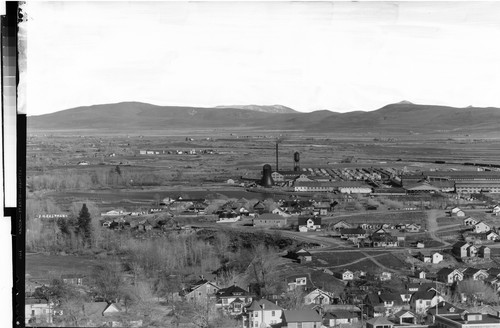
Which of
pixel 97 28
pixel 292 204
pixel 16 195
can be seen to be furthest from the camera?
pixel 292 204

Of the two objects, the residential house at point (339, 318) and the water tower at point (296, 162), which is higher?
the water tower at point (296, 162)

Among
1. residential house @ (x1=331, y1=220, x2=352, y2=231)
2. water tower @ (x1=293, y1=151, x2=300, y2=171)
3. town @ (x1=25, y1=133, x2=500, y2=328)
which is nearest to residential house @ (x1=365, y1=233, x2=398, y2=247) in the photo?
town @ (x1=25, y1=133, x2=500, y2=328)

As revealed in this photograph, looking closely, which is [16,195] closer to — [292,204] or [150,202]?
[150,202]

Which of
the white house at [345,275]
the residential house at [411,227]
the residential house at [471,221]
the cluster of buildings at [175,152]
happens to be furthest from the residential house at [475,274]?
the cluster of buildings at [175,152]

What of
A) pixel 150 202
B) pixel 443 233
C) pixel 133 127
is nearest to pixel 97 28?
pixel 133 127

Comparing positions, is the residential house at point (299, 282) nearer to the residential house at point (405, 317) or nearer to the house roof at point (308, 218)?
the house roof at point (308, 218)

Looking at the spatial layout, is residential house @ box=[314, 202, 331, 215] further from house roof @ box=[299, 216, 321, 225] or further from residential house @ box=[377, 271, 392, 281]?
residential house @ box=[377, 271, 392, 281]
